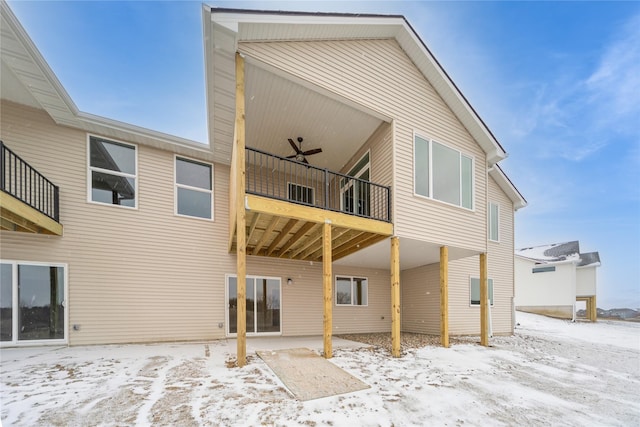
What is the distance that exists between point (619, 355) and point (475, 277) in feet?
13.8

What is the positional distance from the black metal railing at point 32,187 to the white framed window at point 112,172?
27.5 inches

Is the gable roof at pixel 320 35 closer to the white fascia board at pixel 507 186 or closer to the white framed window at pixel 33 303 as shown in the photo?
the white fascia board at pixel 507 186

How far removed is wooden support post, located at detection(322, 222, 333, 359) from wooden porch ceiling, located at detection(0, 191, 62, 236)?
18.9 ft

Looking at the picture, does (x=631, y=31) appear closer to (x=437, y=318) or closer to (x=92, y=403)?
(x=437, y=318)

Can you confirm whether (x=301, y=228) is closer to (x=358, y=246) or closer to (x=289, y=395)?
(x=358, y=246)

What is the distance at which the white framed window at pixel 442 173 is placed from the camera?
7174 millimetres

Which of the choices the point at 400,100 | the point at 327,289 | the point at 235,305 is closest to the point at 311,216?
the point at 327,289

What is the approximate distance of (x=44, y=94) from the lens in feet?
19.8

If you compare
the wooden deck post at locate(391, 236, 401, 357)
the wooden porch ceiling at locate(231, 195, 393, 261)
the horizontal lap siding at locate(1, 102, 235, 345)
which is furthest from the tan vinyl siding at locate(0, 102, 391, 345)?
the wooden deck post at locate(391, 236, 401, 357)

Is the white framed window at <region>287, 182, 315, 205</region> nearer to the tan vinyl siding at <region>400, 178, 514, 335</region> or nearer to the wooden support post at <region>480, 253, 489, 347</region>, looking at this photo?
the tan vinyl siding at <region>400, 178, 514, 335</region>

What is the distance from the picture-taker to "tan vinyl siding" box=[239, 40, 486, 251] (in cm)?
575

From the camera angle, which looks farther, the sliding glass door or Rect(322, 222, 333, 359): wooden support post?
the sliding glass door

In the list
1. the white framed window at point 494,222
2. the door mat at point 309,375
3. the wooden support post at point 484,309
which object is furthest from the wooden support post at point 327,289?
the white framed window at point 494,222

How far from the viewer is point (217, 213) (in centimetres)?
843
